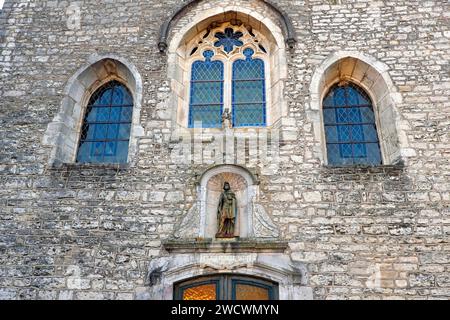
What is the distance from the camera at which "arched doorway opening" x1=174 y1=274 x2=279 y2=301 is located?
5.49m

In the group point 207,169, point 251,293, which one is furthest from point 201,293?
point 207,169

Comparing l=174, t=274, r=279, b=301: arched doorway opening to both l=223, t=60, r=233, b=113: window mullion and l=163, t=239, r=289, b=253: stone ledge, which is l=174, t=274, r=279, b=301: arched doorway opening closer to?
l=163, t=239, r=289, b=253: stone ledge

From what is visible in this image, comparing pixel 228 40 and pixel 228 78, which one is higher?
pixel 228 40

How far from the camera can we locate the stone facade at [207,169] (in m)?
5.54

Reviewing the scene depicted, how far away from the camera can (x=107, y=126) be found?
7121mm

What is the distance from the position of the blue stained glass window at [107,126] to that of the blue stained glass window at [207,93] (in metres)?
1.09

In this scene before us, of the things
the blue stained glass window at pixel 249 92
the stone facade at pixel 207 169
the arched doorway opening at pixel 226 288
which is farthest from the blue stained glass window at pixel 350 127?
the arched doorway opening at pixel 226 288

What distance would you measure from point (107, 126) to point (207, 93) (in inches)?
69.4

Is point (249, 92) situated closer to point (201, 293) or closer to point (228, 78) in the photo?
point (228, 78)

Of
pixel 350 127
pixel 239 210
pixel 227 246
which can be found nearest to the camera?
pixel 227 246

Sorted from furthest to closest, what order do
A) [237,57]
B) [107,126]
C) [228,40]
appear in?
[228,40], [237,57], [107,126]

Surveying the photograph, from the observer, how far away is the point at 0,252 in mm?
5785

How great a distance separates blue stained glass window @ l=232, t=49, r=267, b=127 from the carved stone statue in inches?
55.8

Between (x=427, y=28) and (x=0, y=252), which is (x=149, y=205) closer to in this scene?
(x=0, y=252)
